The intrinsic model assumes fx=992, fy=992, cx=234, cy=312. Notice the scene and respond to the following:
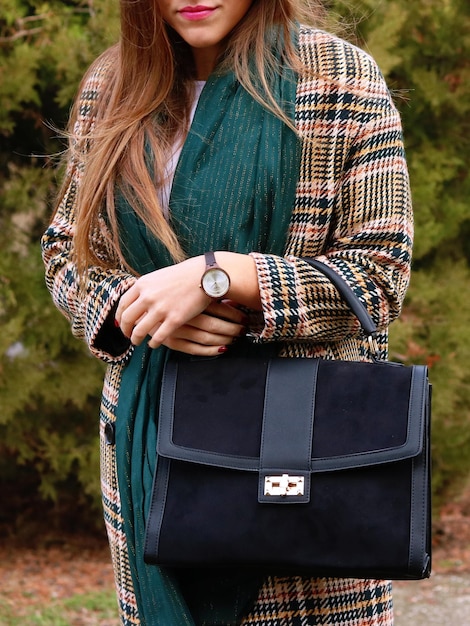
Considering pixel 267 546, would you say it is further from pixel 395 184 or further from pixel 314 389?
pixel 395 184

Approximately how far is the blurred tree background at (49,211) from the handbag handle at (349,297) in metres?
2.54

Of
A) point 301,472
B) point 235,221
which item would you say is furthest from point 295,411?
point 235,221

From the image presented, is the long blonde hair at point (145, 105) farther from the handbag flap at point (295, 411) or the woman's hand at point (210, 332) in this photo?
the handbag flap at point (295, 411)

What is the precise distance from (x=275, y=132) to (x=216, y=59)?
0.26 m

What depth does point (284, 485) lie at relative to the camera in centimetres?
172

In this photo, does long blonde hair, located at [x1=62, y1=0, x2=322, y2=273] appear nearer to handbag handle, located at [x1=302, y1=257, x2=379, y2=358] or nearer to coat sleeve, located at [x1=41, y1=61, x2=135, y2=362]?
coat sleeve, located at [x1=41, y1=61, x2=135, y2=362]

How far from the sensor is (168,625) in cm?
189

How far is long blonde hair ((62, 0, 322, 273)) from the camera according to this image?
1908 mm

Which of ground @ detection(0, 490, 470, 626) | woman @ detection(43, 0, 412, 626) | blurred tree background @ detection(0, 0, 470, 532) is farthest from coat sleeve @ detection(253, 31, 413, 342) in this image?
ground @ detection(0, 490, 470, 626)

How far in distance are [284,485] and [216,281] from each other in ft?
1.23

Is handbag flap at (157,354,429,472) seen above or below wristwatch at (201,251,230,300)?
below

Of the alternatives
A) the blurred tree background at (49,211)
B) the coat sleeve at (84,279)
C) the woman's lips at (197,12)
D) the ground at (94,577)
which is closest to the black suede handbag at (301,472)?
the coat sleeve at (84,279)

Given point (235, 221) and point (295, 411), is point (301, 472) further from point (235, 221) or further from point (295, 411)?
point (235, 221)

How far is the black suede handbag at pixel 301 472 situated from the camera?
170 centimetres
